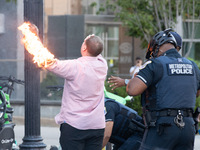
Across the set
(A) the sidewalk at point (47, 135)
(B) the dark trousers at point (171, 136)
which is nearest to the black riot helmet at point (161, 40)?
(B) the dark trousers at point (171, 136)

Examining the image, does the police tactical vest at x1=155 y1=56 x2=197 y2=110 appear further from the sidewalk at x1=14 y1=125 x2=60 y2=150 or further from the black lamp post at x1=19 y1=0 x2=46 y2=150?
the sidewalk at x1=14 y1=125 x2=60 y2=150

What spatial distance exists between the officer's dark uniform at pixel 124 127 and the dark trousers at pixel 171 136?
1.35 m

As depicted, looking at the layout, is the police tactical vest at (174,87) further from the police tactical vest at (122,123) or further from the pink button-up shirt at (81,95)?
the police tactical vest at (122,123)

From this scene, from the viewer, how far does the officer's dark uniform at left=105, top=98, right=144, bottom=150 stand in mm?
6090

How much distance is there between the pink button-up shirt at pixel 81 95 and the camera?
5004 millimetres

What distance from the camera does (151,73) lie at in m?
4.64

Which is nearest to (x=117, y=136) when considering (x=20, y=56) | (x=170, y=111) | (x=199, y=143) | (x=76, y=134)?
(x=76, y=134)

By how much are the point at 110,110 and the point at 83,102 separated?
1.04 meters

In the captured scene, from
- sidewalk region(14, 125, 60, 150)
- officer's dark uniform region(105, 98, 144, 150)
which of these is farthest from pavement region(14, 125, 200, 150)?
officer's dark uniform region(105, 98, 144, 150)

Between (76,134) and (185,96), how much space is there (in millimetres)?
1099

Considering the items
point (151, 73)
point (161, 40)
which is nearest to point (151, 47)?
point (161, 40)

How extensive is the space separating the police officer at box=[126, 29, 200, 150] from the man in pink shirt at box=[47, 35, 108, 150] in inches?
19.3

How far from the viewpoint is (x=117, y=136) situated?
6.32 m

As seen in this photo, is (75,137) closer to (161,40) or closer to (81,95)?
(81,95)
